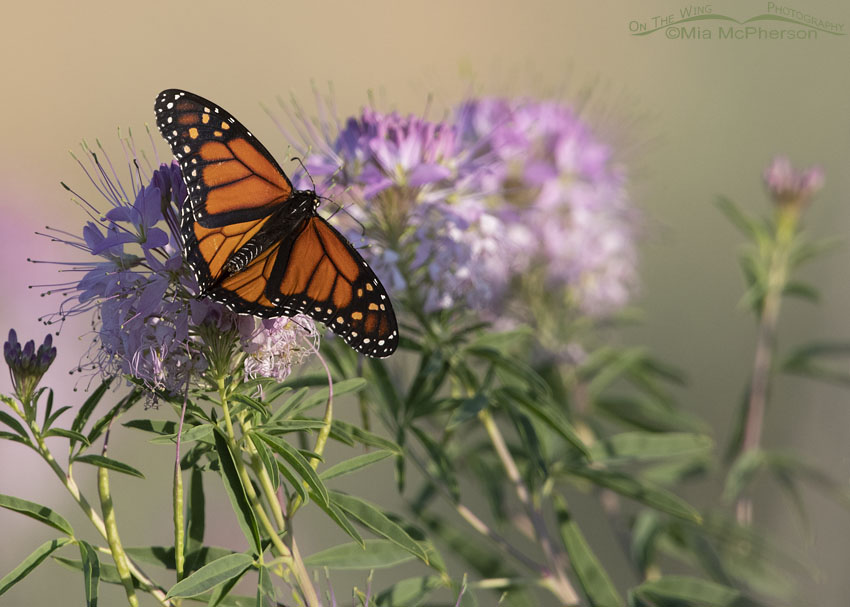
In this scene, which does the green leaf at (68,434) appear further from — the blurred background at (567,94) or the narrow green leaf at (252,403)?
the blurred background at (567,94)

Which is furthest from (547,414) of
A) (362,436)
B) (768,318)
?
(768,318)

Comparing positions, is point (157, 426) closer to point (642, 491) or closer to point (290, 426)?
point (290, 426)

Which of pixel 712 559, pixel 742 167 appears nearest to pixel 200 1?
pixel 742 167

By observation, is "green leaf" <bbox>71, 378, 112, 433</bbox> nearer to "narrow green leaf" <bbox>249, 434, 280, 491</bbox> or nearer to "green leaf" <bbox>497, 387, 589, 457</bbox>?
"narrow green leaf" <bbox>249, 434, 280, 491</bbox>

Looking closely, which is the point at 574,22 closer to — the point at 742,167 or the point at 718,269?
the point at 742,167

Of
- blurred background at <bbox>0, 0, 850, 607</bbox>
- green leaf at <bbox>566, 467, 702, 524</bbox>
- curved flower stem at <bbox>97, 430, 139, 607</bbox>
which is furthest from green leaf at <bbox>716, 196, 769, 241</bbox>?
curved flower stem at <bbox>97, 430, 139, 607</bbox>

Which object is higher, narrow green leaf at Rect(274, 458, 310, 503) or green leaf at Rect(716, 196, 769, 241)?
green leaf at Rect(716, 196, 769, 241)
